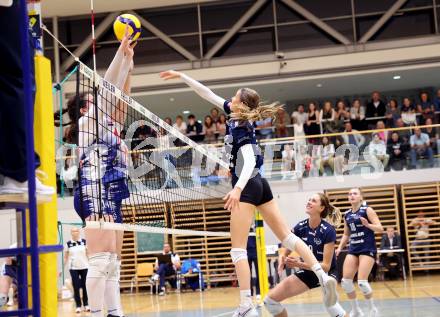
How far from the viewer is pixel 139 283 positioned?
1977 centimetres

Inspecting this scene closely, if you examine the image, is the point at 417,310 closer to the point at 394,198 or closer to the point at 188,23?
the point at 394,198

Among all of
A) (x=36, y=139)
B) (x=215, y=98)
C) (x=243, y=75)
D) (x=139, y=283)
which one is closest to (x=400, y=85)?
(x=243, y=75)

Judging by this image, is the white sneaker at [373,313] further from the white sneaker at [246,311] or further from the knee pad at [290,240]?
the white sneaker at [246,311]

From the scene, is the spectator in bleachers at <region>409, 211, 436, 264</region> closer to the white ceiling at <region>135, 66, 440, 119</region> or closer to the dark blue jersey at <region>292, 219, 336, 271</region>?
the white ceiling at <region>135, 66, 440, 119</region>

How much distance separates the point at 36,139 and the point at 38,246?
0.57 meters

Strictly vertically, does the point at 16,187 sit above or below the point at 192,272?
above

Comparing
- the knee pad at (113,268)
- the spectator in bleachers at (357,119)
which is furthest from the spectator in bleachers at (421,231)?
the knee pad at (113,268)

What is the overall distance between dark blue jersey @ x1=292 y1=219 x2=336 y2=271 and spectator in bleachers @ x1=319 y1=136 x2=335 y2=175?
10.3 meters

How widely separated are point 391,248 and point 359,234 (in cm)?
836

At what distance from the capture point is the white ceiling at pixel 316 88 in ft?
73.5

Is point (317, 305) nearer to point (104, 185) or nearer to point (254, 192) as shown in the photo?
point (254, 192)

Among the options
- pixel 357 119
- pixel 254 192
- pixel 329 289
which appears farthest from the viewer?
pixel 357 119

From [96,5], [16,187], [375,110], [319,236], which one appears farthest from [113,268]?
[96,5]

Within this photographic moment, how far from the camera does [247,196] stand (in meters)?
5.39
